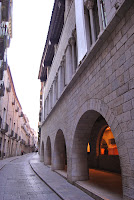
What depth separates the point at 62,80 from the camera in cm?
1226

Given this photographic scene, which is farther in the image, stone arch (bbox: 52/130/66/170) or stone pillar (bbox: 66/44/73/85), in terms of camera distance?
stone arch (bbox: 52/130/66/170)

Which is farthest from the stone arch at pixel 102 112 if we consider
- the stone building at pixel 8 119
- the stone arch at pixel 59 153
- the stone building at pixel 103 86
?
the stone building at pixel 8 119

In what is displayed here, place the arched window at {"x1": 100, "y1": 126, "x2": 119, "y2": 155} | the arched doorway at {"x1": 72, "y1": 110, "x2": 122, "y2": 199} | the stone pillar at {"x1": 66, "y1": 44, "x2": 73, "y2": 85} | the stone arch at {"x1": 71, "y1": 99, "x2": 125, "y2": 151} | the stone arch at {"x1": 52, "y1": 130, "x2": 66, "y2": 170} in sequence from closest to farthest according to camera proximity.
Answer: the stone arch at {"x1": 71, "y1": 99, "x2": 125, "y2": 151}
the arched doorway at {"x1": 72, "y1": 110, "x2": 122, "y2": 199}
the stone pillar at {"x1": 66, "y1": 44, "x2": 73, "y2": 85}
the arched window at {"x1": 100, "y1": 126, "x2": 119, "y2": 155}
the stone arch at {"x1": 52, "y1": 130, "x2": 66, "y2": 170}

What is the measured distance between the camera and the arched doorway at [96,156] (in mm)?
7137

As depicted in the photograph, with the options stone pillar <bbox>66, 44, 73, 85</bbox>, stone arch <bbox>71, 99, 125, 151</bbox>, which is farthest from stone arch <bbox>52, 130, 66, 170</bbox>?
stone arch <bbox>71, 99, 125, 151</bbox>

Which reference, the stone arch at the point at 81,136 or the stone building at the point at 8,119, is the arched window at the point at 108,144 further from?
the stone building at the point at 8,119

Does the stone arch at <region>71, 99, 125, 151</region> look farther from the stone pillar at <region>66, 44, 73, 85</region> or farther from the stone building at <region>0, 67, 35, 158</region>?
the stone building at <region>0, 67, 35, 158</region>

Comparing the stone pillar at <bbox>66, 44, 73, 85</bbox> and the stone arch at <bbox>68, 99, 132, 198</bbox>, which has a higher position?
the stone pillar at <bbox>66, 44, 73, 85</bbox>

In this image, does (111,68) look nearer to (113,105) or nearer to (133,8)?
(113,105)

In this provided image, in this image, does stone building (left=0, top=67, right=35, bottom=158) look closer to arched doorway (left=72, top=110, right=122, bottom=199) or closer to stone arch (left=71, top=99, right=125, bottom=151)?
arched doorway (left=72, top=110, right=122, bottom=199)

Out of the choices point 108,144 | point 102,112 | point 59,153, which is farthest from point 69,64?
point 59,153

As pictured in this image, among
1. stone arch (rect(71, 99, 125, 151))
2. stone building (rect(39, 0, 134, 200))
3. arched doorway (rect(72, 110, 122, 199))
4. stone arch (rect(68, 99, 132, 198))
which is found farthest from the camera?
arched doorway (rect(72, 110, 122, 199))

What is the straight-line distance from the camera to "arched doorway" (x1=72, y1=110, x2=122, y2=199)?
714 centimetres

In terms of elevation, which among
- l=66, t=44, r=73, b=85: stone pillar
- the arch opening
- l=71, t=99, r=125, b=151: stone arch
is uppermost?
l=66, t=44, r=73, b=85: stone pillar
